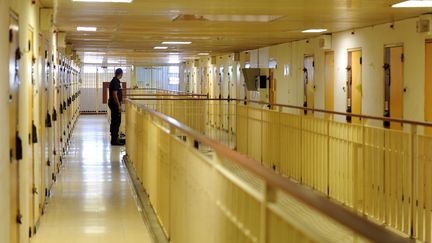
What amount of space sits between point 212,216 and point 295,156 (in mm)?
5575

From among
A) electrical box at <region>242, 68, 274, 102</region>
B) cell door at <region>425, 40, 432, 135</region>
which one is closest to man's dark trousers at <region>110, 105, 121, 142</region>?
electrical box at <region>242, 68, 274, 102</region>

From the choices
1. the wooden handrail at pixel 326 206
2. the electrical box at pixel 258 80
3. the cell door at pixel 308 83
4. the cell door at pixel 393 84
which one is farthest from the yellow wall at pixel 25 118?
the electrical box at pixel 258 80

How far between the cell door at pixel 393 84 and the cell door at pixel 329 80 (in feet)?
7.04

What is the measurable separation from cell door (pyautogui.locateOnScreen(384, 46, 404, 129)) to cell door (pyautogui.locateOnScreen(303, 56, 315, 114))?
317cm

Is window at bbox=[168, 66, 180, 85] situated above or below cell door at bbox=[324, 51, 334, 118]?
above

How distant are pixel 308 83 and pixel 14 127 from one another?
906cm

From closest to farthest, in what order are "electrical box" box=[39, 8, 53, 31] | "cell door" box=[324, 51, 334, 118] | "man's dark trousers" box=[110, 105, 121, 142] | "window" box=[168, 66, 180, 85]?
"electrical box" box=[39, 8, 53, 31] → "cell door" box=[324, 51, 334, 118] → "man's dark trousers" box=[110, 105, 121, 142] → "window" box=[168, 66, 180, 85]

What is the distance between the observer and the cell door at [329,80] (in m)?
11.6

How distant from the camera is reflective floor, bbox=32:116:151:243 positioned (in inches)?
248

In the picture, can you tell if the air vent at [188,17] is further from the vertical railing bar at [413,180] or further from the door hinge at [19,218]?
the door hinge at [19,218]

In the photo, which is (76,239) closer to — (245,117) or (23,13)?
(23,13)

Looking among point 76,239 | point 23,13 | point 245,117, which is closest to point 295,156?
point 245,117

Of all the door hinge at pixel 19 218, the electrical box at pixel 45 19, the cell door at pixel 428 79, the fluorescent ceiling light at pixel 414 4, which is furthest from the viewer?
the cell door at pixel 428 79

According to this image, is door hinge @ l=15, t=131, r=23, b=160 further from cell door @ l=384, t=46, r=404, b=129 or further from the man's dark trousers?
the man's dark trousers
